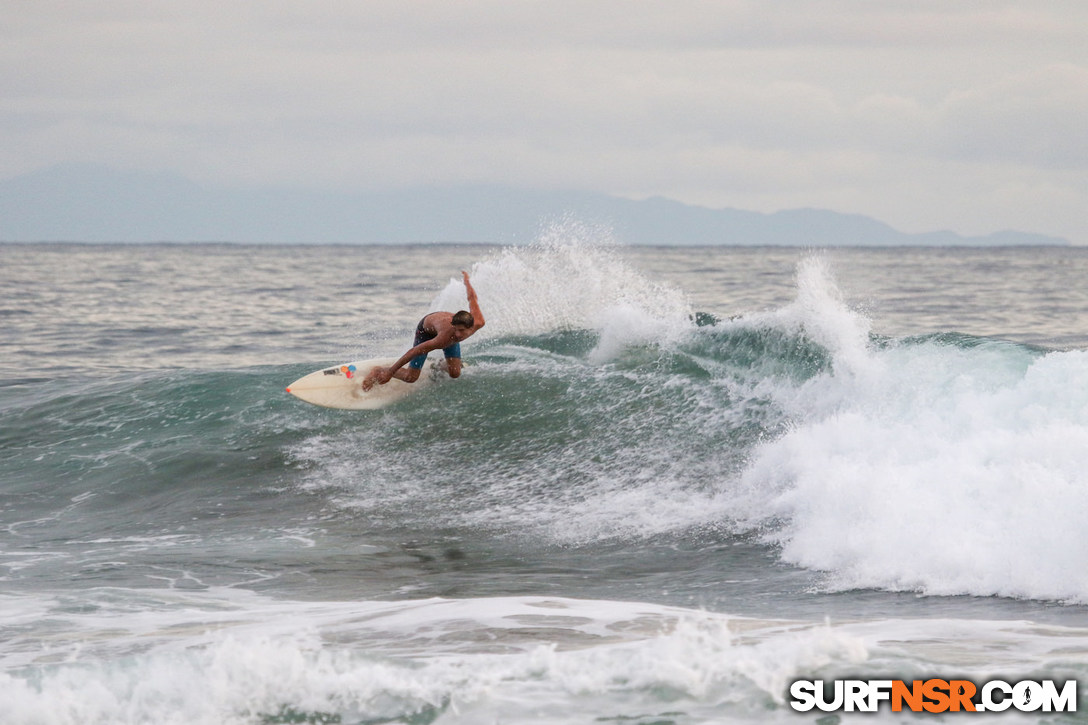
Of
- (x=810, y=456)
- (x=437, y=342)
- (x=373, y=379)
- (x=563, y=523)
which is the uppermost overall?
(x=437, y=342)

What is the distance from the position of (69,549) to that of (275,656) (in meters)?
4.90

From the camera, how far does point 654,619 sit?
21.0 ft

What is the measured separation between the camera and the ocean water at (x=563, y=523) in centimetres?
512

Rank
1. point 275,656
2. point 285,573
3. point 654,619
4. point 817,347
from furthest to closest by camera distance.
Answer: point 817,347 < point 285,573 < point 654,619 < point 275,656

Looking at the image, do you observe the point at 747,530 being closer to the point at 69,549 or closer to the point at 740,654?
the point at 740,654

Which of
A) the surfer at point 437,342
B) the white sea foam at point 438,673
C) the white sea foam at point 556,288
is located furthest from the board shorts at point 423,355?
the white sea foam at point 438,673

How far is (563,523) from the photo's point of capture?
9.35m

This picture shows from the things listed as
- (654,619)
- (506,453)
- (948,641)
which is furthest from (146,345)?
(948,641)

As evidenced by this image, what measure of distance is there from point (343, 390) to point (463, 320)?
188 cm

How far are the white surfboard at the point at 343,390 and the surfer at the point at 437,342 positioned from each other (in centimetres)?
11

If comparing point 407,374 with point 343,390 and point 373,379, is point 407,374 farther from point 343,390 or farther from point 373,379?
point 343,390

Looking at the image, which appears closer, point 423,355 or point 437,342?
point 437,342

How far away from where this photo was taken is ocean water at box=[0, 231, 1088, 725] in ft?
16.8

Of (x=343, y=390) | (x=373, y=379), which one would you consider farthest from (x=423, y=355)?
(x=343, y=390)
